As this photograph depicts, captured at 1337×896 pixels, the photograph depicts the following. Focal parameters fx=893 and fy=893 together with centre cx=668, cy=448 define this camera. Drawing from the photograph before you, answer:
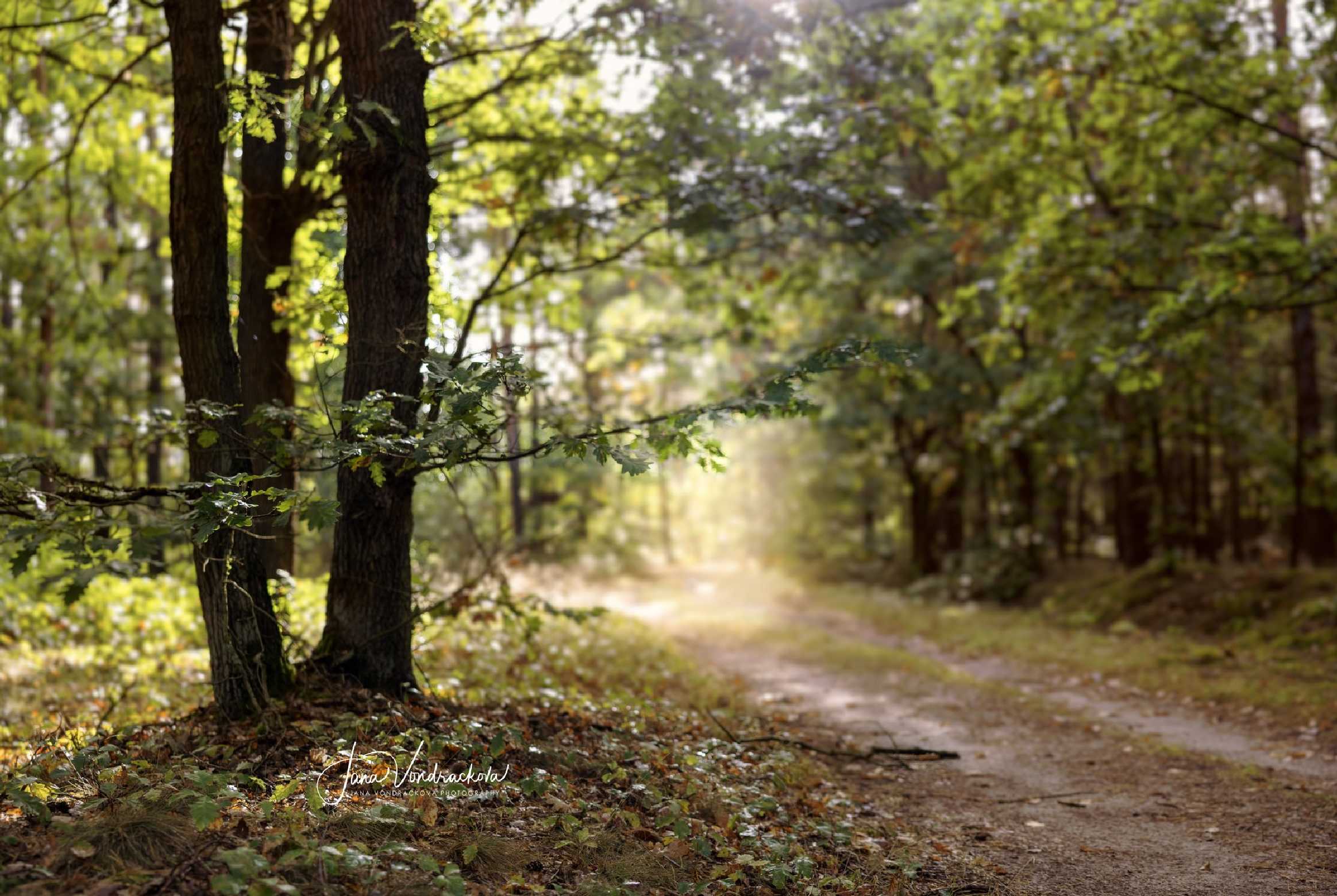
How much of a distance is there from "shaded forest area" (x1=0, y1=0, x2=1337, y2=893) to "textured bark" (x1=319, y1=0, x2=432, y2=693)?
0.09 ft

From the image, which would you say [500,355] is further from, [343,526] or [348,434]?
[343,526]

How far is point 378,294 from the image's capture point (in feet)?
18.5

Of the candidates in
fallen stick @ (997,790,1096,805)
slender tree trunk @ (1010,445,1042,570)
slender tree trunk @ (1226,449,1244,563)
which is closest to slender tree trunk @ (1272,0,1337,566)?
slender tree trunk @ (1010,445,1042,570)

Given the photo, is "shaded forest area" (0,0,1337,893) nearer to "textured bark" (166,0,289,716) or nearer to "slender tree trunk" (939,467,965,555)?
"textured bark" (166,0,289,716)

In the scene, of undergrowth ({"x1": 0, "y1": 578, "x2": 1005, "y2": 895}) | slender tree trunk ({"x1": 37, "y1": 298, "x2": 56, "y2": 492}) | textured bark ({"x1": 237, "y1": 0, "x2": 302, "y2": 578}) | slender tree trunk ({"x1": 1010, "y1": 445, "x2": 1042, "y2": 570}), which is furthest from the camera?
slender tree trunk ({"x1": 1010, "y1": 445, "x2": 1042, "y2": 570})

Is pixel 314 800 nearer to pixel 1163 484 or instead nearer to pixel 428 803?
pixel 428 803

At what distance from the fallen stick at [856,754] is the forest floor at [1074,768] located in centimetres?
16

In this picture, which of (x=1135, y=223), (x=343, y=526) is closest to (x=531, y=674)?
(x=343, y=526)

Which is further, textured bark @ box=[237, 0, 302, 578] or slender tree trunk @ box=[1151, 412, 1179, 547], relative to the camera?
slender tree trunk @ box=[1151, 412, 1179, 547]

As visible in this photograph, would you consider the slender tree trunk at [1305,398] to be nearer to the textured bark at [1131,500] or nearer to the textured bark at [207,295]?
the textured bark at [1131,500]

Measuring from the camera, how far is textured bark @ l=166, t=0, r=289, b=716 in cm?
526

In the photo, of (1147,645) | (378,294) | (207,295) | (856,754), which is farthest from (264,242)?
(1147,645)

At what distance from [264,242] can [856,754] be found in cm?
662

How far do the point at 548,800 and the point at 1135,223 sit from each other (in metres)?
11.4
